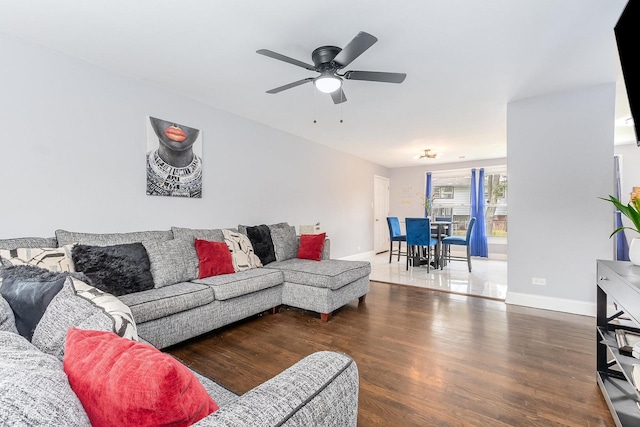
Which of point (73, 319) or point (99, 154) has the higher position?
point (99, 154)

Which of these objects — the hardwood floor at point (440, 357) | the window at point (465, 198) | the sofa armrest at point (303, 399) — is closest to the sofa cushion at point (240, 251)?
the hardwood floor at point (440, 357)

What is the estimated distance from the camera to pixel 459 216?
24.4 feet

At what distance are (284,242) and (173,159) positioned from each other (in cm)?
160

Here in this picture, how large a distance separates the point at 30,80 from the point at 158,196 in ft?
4.22

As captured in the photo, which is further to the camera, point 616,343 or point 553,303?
point 553,303

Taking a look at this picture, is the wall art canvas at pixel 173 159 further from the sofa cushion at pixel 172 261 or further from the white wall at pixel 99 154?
the sofa cushion at pixel 172 261

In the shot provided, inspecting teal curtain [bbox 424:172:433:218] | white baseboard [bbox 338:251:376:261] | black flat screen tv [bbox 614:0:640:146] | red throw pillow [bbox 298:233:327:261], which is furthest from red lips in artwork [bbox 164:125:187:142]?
teal curtain [bbox 424:172:433:218]

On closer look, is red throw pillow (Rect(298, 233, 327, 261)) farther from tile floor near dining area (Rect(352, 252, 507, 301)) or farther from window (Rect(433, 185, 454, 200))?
window (Rect(433, 185, 454, 200))

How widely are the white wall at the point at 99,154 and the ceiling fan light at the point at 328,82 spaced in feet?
5.69

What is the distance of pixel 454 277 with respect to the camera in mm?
4816

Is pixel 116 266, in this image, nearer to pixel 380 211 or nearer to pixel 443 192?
pixel 380 211

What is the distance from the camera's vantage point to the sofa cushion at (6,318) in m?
0.93

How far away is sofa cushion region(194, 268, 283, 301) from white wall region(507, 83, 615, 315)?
9.07 feet

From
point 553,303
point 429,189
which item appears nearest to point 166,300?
point 553,303
